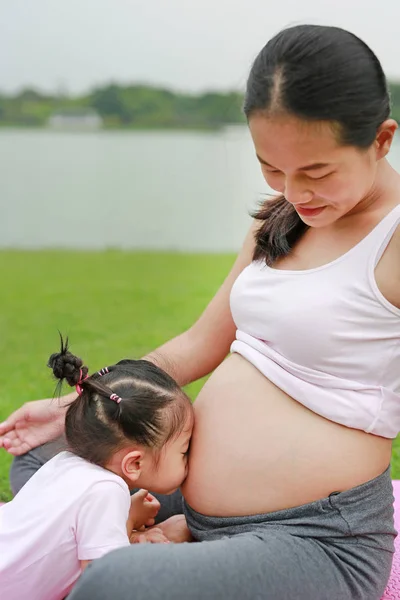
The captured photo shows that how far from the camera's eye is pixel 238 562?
3.47 feet

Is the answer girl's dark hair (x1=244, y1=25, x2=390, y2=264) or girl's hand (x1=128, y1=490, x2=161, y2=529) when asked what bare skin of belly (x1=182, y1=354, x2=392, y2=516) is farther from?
girl's dark hair (x1=244, y1=25, x2=390, y2=264)

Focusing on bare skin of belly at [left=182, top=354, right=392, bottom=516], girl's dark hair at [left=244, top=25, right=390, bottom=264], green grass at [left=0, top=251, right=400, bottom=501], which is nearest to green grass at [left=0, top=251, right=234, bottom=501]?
green grass at [left=0, top=251, right=400, bottom=501]

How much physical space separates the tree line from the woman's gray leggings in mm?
7059

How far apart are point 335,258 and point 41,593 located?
72cm

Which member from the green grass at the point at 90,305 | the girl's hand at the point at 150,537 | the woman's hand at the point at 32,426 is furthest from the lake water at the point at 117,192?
the girl's hand at the point at 150,537

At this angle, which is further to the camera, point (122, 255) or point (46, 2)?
point (46, 2)

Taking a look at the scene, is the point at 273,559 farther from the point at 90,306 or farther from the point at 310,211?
the point at 90,306

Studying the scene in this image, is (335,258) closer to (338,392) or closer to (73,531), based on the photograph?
(338,392)

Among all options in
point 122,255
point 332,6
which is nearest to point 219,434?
point 332,6

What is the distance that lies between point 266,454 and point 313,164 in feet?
1.50

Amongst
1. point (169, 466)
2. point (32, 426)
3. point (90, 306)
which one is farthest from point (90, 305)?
point (169, 466)

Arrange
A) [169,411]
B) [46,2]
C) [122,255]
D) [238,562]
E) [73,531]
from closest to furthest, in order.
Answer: [238,562]
[73,531]
[169,411]
[122,255]
[46,2]

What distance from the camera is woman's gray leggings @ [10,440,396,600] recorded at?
1.00m

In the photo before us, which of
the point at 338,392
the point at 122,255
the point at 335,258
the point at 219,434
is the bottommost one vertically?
the point at 122,255
